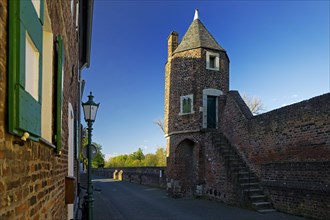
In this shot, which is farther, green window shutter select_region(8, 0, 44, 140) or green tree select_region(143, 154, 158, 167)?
green tree select_region(143, 154, 158, 167)

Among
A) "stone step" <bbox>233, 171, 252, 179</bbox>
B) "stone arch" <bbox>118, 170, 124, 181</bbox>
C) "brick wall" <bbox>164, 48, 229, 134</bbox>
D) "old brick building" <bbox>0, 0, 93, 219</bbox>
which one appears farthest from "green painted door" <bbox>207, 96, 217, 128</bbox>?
"stone arch" <bbox>118, 170, 124, 181</bbox>

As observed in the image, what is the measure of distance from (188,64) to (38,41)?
58.5ft

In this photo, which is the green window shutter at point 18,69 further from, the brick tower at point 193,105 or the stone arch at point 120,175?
the stone arch at point 120,175

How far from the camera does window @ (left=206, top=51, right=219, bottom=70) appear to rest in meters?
19.9

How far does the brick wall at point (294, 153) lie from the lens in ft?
35.9

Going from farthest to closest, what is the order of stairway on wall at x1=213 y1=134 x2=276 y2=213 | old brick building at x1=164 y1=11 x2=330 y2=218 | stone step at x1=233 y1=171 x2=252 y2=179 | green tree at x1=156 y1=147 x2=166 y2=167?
green tree at x1=156 y1=147 x2=166 y2=167, stone step at x1=233 y1=171 x2=252 y2=179, stairway on wall at x1=213 y1=134 x2=276 y2=213, old brick building at x1=164 y1=11 x2=330 y2=218

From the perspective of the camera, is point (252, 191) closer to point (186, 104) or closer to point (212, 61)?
point (186, 104)

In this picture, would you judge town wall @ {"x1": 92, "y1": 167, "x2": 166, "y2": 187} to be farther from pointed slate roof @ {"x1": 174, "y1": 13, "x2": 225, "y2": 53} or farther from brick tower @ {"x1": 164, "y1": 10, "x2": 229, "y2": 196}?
pointed slate roof @ {"x1": 174, "y1": 13, "x2": 225, "y2": 53}

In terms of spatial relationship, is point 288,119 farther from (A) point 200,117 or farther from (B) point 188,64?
(B) point 188,64

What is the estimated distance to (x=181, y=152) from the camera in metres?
19.9

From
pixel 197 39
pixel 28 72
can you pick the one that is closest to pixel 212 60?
pixel 197 39

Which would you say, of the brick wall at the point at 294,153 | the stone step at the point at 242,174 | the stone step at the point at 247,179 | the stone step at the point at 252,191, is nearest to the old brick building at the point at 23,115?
the brick wall at the point at 294,153

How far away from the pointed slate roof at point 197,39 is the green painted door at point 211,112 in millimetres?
3317

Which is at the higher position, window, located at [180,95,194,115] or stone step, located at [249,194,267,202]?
window, located at [180,95,194,115]
